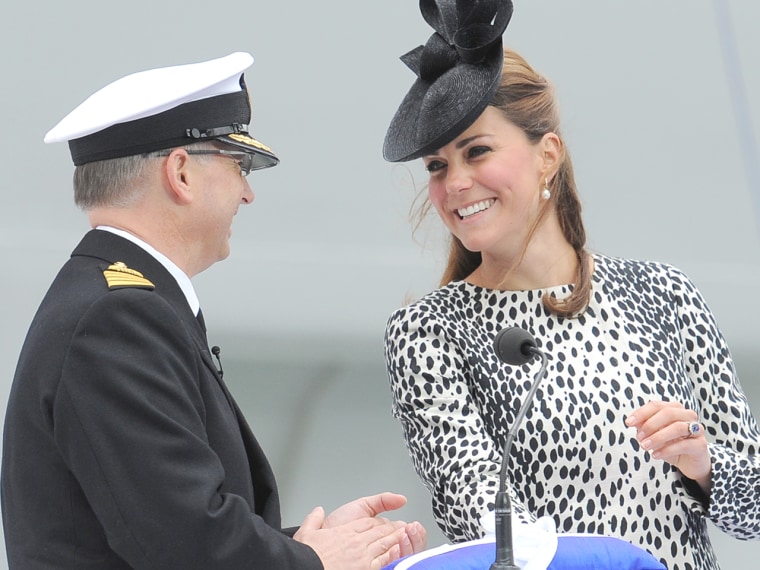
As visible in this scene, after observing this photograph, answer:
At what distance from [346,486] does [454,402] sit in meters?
1.00

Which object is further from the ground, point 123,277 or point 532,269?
point 123,277

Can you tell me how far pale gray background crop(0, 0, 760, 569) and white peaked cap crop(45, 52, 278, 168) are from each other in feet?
3.58

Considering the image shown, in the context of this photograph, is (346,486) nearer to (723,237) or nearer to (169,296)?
(723,237)

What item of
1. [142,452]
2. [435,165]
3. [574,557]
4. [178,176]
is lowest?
[574,557]

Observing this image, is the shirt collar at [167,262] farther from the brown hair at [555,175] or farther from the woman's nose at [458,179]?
the brown hair at [555,175]

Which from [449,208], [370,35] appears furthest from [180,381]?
[370,35]

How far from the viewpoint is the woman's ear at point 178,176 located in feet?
4.42

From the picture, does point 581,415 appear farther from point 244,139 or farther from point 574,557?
point 244,139

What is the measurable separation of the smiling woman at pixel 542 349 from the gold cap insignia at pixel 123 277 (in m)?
0.54

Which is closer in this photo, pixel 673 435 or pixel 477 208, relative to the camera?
pixel 673 435

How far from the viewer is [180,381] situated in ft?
3.98

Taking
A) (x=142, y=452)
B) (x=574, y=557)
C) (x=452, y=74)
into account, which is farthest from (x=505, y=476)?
(x=452, y=74)

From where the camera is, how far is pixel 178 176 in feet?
4.46

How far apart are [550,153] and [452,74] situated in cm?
20
